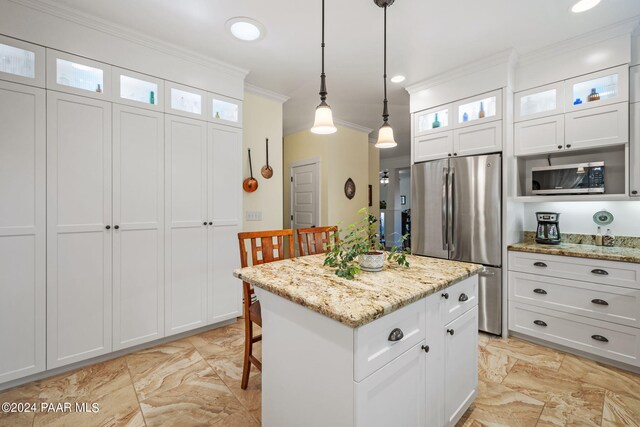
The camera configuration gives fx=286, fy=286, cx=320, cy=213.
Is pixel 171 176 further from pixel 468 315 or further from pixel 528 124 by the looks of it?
pixel 528 124

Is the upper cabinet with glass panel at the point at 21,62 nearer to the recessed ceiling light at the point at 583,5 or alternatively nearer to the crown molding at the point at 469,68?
the crown molding at the point at 469,68

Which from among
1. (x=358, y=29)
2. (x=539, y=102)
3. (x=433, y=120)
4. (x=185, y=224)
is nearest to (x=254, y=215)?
(x=185, y=224)

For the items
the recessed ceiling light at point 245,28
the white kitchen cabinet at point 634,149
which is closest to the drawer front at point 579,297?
the white kitchen cabinet at point 634,149

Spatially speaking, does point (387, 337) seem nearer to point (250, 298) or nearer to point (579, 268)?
point (250, 298)

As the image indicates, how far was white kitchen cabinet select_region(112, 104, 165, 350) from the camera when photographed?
7.80 ft

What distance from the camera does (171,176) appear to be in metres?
2.64

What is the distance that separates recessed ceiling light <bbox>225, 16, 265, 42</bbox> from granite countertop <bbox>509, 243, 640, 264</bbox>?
10.0 feet

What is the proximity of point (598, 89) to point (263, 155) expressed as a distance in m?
3.39

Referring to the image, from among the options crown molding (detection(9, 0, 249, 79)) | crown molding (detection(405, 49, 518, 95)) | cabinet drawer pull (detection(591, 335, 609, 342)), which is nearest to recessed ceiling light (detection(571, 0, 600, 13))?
crown molding (detection(405, 49, 518, 95))

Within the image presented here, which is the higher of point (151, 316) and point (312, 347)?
point (312, 347)

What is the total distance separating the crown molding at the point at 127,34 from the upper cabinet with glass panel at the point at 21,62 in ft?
0.92

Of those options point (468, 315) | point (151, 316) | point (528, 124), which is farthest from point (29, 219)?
point (528, 124)

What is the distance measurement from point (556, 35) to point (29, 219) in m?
4.43

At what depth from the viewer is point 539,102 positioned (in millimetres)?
2816
